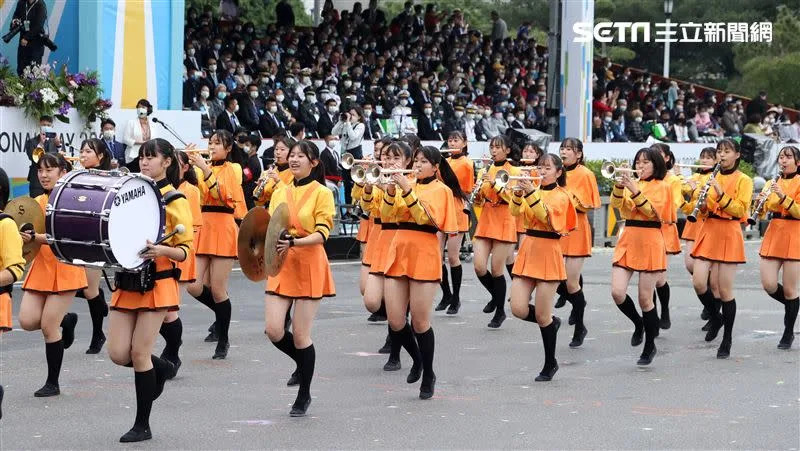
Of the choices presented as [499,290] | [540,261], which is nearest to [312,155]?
[540,261]

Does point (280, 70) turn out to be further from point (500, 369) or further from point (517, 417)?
point (517, 417)

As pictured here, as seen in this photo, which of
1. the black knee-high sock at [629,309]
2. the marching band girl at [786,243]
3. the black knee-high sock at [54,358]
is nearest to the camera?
the black knee-high sock at [54,358]

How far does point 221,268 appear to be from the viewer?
38.4 ft

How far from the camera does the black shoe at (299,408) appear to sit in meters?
9.04

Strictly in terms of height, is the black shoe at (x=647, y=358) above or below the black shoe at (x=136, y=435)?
A: above

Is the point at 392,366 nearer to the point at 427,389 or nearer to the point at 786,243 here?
the point at 427,389

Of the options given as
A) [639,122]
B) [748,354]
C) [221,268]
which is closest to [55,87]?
[221,268]

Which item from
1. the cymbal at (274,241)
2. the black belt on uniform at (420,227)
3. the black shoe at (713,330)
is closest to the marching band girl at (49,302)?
the cymbal at (274,241)

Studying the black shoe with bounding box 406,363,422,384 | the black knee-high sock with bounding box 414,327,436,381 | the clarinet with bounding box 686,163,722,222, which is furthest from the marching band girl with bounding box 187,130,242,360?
the clarinet with bounding box 686,163,722,222

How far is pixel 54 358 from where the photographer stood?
957 cm

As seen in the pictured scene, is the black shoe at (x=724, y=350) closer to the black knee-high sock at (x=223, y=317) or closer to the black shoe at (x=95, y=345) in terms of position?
the black knee-high sock at (x=223, y=317)

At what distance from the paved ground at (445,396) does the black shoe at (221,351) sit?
0.09 m

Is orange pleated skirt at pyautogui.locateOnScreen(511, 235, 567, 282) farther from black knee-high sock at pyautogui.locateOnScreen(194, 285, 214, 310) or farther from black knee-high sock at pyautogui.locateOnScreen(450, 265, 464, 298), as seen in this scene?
black knee-high sock at pyautogui.locateOnScreen(450, 265, 464, 298)

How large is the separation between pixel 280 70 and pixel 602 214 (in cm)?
741
